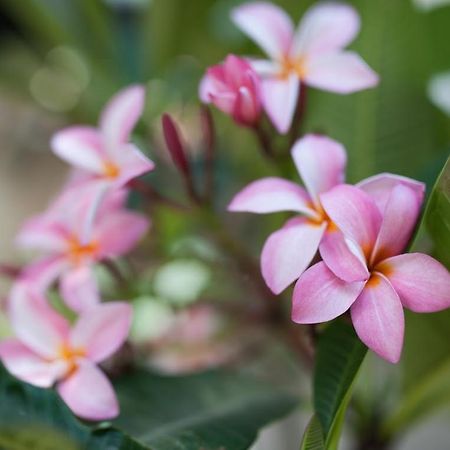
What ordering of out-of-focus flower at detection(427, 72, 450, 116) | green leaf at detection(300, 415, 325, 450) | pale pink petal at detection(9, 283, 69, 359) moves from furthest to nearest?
out-of-focus flower at detection(427, 72, 450, 116) → pale pink petal at detection(9, 283, 69, 359) → green leaf at detection(300, 415, 325, 450)

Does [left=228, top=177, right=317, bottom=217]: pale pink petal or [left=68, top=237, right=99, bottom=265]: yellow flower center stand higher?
[left=228, top=177, right=317, bottom=217]: pale pink petal

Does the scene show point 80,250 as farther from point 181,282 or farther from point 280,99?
point 181,282

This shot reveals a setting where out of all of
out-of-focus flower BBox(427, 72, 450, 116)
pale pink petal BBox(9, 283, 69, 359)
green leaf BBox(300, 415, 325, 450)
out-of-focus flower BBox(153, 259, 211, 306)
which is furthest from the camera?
out-of-focus flower BBox(153, 259, 211, 306)

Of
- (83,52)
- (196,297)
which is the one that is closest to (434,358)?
(196,297)

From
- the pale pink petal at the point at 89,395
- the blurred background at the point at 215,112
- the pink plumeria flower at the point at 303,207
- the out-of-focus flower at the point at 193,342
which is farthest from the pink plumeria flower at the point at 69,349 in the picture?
the out-of-focus flower at the point at 193,342

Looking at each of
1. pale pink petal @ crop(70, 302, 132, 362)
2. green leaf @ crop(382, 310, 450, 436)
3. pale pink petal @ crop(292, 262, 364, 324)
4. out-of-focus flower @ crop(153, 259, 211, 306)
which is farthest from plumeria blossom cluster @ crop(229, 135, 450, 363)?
out-of-focus flower @ crop(153, 259, 211, 306)

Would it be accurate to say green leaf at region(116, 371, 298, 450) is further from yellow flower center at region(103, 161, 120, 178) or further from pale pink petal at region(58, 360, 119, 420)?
yellow flower center at region(103, 161, 120, 178)

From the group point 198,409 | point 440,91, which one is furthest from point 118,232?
point 440,91
